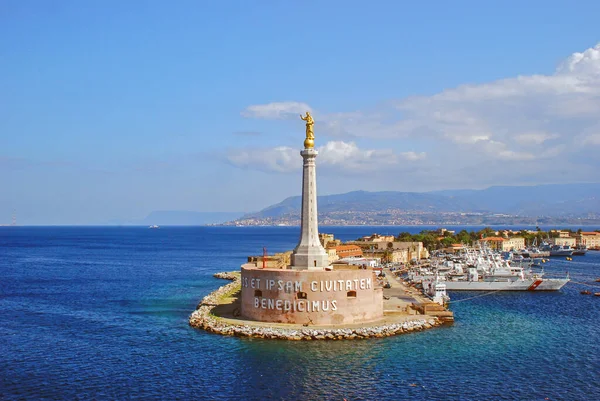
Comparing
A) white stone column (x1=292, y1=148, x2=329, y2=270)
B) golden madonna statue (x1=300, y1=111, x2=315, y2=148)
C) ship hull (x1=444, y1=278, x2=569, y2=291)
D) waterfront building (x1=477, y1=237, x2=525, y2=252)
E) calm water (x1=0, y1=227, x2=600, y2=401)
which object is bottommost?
calm water (x1=0, y1=227, x2=600, y2=401)

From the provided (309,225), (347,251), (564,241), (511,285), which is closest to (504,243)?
(564,241)

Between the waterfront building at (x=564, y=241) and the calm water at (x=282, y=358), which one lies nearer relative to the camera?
the calm water at (x=282, y=358)

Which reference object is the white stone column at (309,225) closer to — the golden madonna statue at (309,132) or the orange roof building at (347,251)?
the golden madonna statue at (309,132)

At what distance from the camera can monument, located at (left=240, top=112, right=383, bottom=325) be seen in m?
45.3

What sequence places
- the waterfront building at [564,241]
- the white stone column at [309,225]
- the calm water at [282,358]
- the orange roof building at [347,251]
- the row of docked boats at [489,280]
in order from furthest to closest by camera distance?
the waterfront building at [564,241]
the orange roof building at [347,251]
the row of docked boats at [489,280]
the white stone column at [309,225]
the calm water at [282,358]

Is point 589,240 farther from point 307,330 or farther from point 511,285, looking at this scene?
point 307,330

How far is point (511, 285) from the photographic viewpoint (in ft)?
252

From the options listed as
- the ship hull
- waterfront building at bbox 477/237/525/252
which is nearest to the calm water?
the ship hull

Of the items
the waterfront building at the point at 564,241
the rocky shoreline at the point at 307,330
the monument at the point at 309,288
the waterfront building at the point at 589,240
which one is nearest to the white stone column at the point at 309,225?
the monument at the point at 309,288

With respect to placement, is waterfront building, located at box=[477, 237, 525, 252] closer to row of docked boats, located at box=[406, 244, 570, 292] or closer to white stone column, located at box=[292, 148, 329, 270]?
row of docked boats, located at box=[406, 244, 570, 292]

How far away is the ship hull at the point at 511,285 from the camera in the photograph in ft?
249

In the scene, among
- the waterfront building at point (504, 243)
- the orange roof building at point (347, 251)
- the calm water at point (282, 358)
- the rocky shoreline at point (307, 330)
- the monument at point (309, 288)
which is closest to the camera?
Result: the calm water at point (282, 358)

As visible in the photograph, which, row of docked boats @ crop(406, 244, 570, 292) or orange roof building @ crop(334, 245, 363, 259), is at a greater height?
orange roof building @ crop(334, 245, 363, 259)

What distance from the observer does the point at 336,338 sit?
42656 mm
